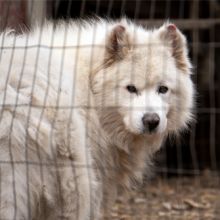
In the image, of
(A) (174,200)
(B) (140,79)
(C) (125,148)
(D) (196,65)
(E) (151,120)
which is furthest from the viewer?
(D) (196,65)

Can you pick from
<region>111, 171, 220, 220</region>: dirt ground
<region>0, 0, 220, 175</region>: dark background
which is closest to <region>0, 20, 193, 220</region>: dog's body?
<region>111, 171, 220, 220</region>: dirt ground

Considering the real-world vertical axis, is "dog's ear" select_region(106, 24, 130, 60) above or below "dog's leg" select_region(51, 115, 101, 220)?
above

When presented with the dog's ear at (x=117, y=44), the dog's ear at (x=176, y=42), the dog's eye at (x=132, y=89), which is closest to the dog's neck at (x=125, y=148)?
the dog's eye at (x=132, y=89)

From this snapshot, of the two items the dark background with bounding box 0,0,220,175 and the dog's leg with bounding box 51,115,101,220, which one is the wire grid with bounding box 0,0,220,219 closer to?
the dark background with bounding box 0,0,220,175

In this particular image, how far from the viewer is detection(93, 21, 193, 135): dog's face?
5.50 meters

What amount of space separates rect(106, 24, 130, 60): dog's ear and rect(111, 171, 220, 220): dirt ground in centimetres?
216

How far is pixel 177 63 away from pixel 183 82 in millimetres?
185

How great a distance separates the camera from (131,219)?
Result: 23.4ft

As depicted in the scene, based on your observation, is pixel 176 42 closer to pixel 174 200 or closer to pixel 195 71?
pixel 174 200

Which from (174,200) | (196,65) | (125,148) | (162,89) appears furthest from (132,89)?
(196,65)

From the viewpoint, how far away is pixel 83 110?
5406mm

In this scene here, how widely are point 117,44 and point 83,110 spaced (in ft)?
2.29

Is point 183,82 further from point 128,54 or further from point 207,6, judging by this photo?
point 207,6

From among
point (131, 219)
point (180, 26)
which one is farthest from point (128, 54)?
point (180, 26)
